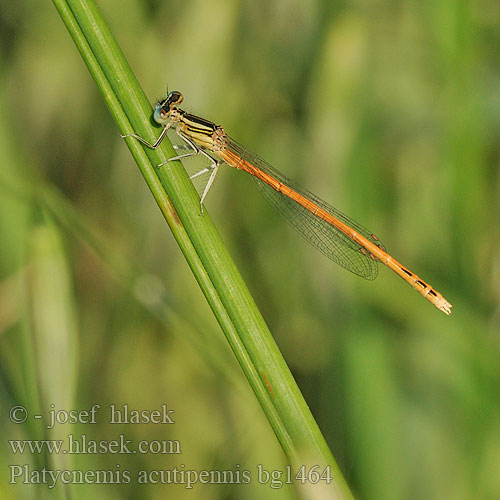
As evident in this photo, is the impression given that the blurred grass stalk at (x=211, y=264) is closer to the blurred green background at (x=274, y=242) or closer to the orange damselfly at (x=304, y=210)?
the blurred green background at (x=274, y=242)

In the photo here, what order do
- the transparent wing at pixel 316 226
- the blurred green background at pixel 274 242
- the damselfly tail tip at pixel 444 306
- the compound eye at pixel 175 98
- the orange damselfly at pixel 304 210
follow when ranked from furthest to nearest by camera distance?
the transparent wing at pixel 316 226, the orange damselfly at pixel 304 210, the compound eye at pixel 175 98, the damselfly tail tip at pixel 444 306, the blurred green background at pixel 274 242

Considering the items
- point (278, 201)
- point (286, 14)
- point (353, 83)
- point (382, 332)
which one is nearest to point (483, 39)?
point (353, 83)

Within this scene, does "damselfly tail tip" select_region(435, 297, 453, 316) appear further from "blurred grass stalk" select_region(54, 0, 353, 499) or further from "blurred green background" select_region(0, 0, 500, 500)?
"blurred grass stalk" select_region(54, 0, 353, 499)

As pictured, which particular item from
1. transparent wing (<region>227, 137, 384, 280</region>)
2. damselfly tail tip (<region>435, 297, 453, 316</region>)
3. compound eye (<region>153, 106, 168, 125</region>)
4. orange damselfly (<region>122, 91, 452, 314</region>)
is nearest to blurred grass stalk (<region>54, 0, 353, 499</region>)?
compound eye (<region>153, 106, 168, 125</region>)

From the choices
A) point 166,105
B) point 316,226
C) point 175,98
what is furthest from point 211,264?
point 316,226

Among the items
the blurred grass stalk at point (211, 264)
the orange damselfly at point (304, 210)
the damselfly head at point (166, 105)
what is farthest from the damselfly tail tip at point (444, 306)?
the damselfly head at point (166, 105)

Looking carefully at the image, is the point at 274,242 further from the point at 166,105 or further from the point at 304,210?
the point at 166,105

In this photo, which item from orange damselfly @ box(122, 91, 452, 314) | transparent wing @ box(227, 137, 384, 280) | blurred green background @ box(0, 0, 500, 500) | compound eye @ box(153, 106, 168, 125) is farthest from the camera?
transparent wing @ box(227, 137, 384, 280)
